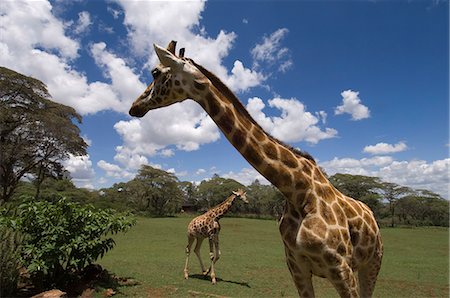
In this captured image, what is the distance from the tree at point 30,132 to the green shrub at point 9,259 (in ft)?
57.5

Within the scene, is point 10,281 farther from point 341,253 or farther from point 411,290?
point 411,290

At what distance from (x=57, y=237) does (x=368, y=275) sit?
567cm

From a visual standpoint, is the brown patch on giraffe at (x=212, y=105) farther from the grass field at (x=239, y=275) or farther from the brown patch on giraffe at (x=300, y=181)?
the grass field at (x=239, y=275)

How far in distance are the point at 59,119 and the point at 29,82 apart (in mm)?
3066

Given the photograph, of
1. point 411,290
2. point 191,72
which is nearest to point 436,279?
point 411,290

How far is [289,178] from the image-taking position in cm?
271

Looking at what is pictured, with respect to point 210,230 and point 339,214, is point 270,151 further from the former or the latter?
point 210,230

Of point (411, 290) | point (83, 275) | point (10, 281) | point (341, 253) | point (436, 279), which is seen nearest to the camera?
point (341, 253)

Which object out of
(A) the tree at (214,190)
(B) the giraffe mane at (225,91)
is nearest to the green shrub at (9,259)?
(B) the giraffe mane at (225,91)

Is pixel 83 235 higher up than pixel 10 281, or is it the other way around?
pixel 83 235

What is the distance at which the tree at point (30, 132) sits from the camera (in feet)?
69.6

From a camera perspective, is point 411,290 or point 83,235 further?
point 411,290

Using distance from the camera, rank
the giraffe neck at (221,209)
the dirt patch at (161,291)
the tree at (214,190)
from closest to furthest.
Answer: the dirt patch at (161,291)
the giraffe neck at (221,209)
the tree at (214,190)

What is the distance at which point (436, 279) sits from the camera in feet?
36.1
